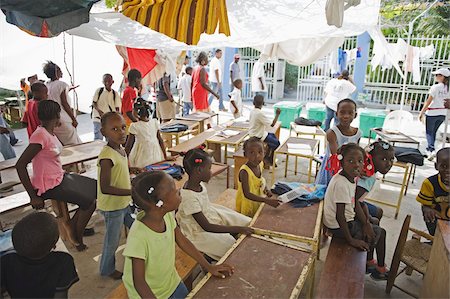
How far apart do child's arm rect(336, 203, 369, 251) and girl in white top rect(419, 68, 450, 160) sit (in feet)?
16.8

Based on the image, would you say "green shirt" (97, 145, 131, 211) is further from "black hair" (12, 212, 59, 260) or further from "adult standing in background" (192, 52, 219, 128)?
"adult standing in background" (192, 52, 219, 128)

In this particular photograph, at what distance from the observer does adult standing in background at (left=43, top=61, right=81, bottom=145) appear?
491cm

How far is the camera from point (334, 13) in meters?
2.92

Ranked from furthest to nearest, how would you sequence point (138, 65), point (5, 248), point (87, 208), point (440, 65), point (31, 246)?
point (440, 65) → point (138, 65) → point (87, 208) → point (5, 248) → point (31, 246)

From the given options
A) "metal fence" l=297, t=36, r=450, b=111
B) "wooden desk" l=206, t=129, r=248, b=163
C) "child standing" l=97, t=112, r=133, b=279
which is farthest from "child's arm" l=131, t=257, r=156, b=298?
"metal fence" l=297, t=36, r=450, b=111

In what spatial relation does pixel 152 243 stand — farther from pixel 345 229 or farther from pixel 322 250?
pixel 322 250

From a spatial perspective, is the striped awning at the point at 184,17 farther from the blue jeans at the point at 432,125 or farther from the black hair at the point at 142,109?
the blue jeans at the point at 432,125

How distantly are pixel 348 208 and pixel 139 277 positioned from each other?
6.09ft

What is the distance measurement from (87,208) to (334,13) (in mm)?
3117

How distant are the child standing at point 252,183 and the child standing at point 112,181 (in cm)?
103

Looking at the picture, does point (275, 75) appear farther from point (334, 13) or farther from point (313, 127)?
point (334, 13)

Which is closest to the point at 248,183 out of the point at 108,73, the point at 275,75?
the point at 108,73

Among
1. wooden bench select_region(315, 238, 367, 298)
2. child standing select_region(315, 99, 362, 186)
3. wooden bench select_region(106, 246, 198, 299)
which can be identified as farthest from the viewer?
child standing select_region(315, 99, 362, 186)

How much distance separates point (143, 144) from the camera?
3.90 m
